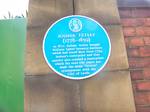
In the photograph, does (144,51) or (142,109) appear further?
(144,51)

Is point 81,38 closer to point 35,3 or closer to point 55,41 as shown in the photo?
point 55,41

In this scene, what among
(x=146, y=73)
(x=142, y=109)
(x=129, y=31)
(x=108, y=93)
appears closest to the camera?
(x=108, y=93)

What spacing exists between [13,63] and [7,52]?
0.62 ft

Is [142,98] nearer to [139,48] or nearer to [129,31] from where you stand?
[139,48]

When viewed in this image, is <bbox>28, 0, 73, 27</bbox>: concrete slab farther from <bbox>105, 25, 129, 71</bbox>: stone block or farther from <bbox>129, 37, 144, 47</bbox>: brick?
<bbox>129, 37, 144, 47</bbox>: brick

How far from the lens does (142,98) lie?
315 cm

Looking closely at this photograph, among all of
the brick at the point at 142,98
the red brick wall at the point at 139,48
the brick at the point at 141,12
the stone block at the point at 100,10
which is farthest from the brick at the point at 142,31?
the brick at the point at 142,98

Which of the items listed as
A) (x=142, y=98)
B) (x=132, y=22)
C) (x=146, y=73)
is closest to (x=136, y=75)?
(x=146, y=73)

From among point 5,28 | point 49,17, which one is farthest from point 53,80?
point 5,28

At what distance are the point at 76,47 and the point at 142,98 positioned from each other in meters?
0.90

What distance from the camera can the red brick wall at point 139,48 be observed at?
3.16 meters

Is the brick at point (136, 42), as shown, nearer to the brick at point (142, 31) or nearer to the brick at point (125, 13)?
the brick at point (142, 31)

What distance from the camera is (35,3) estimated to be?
3.31 meters

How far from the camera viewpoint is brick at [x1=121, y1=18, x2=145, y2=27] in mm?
3371
